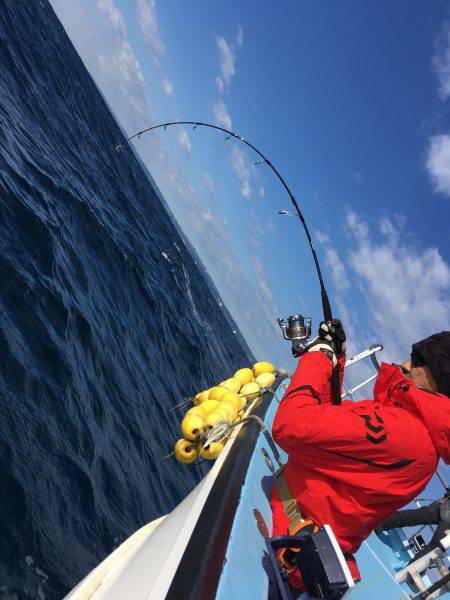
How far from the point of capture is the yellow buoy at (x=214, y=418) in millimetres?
5152

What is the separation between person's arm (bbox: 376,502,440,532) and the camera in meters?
5.42

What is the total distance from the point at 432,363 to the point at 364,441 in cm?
67

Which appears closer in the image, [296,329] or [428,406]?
[428,406]

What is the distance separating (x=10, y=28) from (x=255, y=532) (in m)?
33.5

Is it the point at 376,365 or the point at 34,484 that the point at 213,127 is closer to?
the point at 376,365

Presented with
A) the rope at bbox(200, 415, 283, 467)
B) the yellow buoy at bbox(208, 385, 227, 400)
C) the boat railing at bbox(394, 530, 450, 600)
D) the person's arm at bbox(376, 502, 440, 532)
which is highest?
the yellow buoy at bbox(208, 385, 227, 400)

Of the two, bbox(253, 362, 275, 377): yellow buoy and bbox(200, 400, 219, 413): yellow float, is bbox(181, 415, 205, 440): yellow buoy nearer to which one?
bbox(200, 400, 219, 413): yellow float

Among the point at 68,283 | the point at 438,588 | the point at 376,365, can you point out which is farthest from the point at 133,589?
the point at 68,283

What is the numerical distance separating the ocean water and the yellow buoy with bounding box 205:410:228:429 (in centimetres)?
172

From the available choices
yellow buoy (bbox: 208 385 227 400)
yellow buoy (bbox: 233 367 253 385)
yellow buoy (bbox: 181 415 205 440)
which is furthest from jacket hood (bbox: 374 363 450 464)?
yellow buoy (bbox: 233 367 253 385)

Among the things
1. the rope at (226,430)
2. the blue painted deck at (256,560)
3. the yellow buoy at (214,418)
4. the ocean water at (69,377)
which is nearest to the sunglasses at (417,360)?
the blue painted deck at (256,560)

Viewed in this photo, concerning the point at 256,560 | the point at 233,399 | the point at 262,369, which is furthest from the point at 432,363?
the point at 262,369

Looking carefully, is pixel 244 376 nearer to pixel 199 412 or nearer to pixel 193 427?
pixel 199 412

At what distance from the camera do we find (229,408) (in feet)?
18.7
